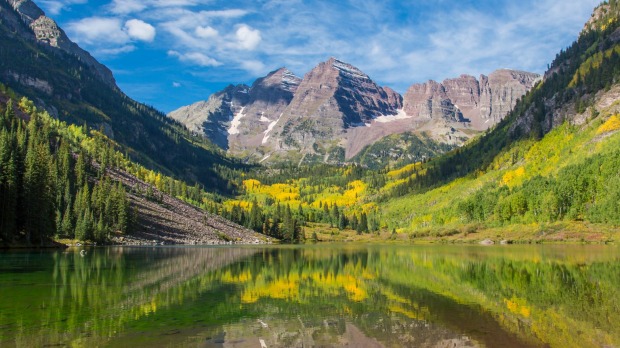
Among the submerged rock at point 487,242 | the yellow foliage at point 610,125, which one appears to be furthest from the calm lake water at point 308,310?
the yellow foliage at point 610,125

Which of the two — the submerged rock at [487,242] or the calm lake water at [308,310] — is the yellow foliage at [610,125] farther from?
the calm lake water at [308,310]

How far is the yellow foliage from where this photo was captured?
176 m

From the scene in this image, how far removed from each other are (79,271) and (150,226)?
107771mm

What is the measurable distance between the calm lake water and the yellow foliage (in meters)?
153

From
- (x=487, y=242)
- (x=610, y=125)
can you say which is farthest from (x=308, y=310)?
(x=610, y=125)

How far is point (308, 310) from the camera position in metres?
30.7

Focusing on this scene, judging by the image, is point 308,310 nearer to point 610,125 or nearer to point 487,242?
point 487,242

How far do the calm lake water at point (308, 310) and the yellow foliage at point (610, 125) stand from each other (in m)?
153

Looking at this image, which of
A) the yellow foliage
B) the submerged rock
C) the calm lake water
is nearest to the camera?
the calm lake water

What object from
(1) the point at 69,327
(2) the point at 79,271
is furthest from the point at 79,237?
(1) the point at 69,327

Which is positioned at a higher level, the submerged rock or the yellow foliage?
the yellow foliage

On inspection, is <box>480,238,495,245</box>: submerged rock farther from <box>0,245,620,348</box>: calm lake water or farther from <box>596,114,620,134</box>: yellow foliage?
<box>0,245,620,348</box>: calm lake water

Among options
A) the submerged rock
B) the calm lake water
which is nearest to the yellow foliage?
the submerged rock

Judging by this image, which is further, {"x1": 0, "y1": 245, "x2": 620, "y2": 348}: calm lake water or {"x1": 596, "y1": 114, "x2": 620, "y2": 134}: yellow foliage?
{"x1": 596, "y1": 114, "x2": 620, "y2": 134}: yellow foliage
